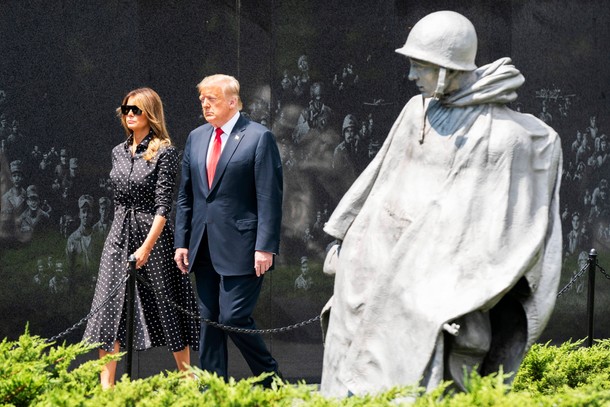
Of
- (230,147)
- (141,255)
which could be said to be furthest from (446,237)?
(141,255)

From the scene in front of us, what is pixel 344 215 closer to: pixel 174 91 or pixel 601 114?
pixel 174 91

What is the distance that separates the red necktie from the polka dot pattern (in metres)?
0.30

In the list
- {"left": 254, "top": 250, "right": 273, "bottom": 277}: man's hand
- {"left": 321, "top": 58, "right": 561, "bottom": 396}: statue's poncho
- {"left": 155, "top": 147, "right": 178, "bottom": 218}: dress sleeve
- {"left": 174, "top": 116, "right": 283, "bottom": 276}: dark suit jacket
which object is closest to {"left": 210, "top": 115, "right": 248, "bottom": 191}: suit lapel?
{"left": 174, "top": 116, "right": 283, "bottom": 276}: dark suit jacket

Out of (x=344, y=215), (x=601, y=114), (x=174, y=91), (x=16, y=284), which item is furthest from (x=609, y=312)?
(x=344, y=215)

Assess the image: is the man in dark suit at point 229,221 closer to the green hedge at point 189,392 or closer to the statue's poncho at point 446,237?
the green hedge at point 189,392

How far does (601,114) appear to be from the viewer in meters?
12.0

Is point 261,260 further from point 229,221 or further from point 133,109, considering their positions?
point 133,109

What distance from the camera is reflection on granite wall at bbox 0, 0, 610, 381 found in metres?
10.5

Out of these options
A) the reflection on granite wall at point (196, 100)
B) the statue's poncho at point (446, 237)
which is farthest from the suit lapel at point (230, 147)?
the reflection on granite wall at point (196, 100)

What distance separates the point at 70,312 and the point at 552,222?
535 centimetres

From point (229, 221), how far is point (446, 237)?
2.56m

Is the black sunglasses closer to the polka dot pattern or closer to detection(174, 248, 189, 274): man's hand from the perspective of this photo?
the polka dot pattern

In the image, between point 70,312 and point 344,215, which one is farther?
point 70,312

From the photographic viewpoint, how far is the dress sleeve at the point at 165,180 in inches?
337
